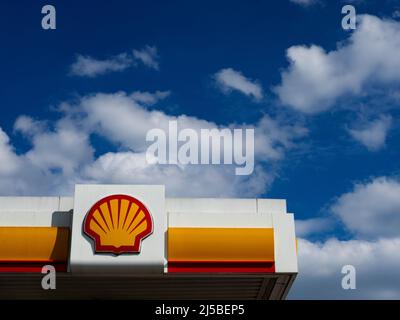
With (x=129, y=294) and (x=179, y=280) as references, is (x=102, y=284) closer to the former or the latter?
(x=129, y=294)

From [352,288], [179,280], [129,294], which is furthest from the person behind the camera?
[129,294]

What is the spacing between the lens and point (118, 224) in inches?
723

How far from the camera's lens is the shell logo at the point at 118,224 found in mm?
18141

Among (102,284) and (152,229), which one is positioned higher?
(152,229)

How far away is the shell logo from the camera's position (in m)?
18.1

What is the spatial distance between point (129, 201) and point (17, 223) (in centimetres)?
364
